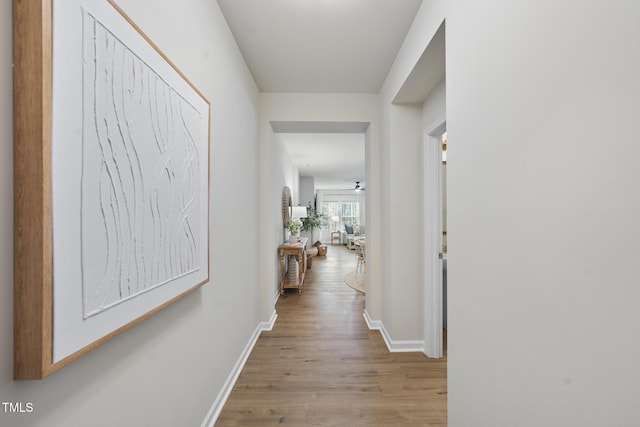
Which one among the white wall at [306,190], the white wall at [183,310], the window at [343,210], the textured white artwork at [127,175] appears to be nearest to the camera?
the white wall at [183,310]

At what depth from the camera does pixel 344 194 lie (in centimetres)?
1255

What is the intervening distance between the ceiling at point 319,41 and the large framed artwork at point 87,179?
1.15m

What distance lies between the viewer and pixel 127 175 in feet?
2.84

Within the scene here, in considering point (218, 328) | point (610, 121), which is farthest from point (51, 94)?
point (218, 328)

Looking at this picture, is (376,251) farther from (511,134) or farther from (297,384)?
(511,134)

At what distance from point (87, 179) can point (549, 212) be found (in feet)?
4.24

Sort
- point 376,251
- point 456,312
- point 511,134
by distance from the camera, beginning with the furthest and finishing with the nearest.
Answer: point 376,251 → point 456,312 → point 511,134

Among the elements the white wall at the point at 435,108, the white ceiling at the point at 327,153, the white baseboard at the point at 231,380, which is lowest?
the white baseboard at the point at 231,380

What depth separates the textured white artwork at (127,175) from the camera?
2.39 feet

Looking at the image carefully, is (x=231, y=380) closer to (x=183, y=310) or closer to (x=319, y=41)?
(x=183, y=310)

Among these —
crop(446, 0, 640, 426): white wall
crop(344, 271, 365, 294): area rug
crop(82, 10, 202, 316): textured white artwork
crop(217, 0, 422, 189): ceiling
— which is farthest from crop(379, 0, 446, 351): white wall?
crop(344, 271, 365, 294): area rug

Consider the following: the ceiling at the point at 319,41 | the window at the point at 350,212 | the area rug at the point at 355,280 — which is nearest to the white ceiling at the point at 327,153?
the ceiling at the point at 319,41

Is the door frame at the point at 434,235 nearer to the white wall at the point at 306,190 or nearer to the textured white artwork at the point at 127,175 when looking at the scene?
the textured white artwork at the point at 127,175

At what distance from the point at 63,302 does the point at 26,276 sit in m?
0.10
